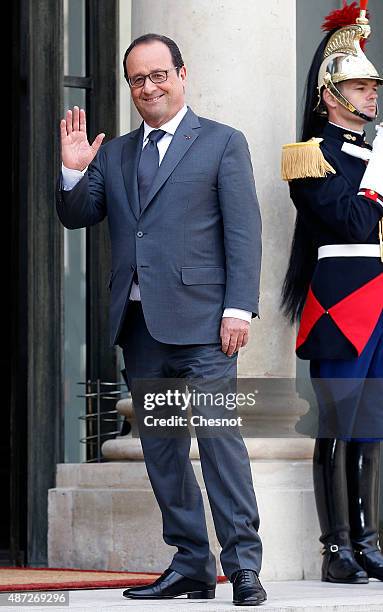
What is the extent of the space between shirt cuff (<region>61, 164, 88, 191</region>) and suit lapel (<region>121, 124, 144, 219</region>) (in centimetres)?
17

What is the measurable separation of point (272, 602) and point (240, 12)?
8.46 feet

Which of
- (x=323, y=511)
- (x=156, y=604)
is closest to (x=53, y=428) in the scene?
(x=323, y=511)

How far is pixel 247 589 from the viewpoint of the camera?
5094 mm

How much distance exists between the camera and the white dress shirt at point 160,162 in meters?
5.24

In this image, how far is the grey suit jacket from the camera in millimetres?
5262

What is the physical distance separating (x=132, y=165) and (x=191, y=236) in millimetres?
372

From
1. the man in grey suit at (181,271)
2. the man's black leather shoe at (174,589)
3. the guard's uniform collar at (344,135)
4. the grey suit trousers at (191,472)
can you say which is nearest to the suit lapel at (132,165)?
the man in grey suit at (181,271)

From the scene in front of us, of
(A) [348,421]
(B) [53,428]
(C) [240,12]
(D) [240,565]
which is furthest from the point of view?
(B) [53,428]

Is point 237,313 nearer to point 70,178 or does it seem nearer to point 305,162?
point 70,178

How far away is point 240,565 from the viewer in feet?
16.8

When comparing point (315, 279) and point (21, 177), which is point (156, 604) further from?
point (21, 177)

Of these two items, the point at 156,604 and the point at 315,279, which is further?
the point at 315,279

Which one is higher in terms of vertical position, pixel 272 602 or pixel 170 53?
pixel 170 53

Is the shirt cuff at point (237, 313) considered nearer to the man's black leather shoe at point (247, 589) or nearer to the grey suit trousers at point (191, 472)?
the grey suit trousers at point (191, 472)
